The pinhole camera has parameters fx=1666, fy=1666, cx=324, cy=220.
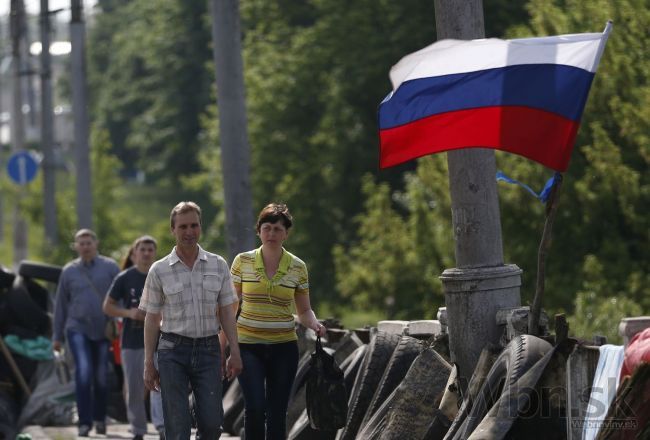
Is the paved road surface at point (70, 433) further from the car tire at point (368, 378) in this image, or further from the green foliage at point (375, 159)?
the green foliage at point (375, 159)

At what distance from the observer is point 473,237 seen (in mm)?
10008

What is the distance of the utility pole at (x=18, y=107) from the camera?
3403 centimetres

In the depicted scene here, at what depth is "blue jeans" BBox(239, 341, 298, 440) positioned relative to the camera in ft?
32.2

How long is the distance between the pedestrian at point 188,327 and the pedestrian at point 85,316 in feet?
16.3

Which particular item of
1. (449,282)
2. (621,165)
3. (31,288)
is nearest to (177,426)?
(449,282)

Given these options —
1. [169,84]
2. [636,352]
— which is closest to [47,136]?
[636,352]

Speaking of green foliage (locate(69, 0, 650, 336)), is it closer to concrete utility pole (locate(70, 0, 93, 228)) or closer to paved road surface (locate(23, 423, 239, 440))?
concrete utility pole (locate(70, 0, 93, 228))

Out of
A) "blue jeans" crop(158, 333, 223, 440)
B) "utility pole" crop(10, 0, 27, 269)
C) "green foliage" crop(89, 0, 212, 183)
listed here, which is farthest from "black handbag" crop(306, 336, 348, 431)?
"green foliage" crop(89, 0, 212, 183)

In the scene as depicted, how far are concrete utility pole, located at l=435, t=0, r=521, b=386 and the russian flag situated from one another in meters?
1.03

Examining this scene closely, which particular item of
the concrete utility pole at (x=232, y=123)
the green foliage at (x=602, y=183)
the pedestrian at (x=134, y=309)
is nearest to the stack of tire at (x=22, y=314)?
the pedestrian at (x=134, y=309)

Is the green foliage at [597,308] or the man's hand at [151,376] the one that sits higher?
the man's hand at [151,376]

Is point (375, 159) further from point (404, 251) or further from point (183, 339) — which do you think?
point (183, 339)

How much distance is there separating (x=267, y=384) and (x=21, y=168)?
2004cm

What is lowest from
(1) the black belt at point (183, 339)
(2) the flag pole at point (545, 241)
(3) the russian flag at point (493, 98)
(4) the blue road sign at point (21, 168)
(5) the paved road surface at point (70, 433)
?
(5) the paved road surface at point (70, 433)
